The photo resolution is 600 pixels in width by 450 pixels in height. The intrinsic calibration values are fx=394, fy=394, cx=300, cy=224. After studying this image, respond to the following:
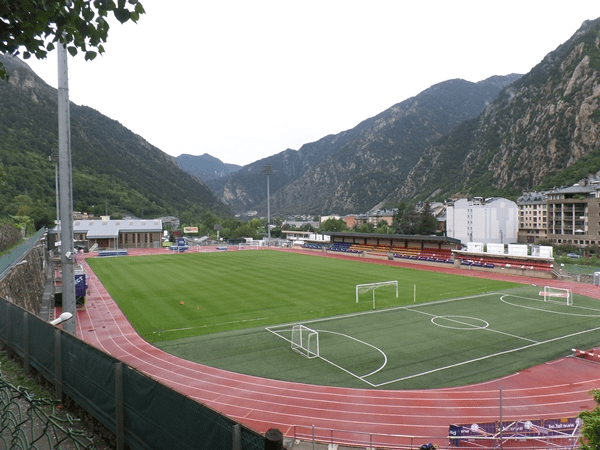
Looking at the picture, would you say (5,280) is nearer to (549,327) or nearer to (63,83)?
(63,83)

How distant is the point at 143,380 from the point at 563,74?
18343cm

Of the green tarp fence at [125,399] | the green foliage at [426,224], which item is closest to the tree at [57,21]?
the green tarp fence at [125,399]

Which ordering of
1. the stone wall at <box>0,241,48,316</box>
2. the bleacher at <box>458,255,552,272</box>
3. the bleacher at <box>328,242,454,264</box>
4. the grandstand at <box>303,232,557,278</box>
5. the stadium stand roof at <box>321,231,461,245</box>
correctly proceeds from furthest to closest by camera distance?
the stadium stand roof at <box>321,231,461,245</box> < the bleacher at <box>328,242,454,264</box> < the grandstand at <box>303,232,557,278</box> < the bleacher at <box>458,255,552,272</box> < the stone wall at <box>0,241,48,316</box>

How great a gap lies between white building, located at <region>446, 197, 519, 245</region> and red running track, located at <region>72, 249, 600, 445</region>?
90311 millimetres

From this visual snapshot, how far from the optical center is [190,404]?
5.35 meters

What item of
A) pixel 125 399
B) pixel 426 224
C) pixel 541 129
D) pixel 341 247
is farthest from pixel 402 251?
pixel 541 129

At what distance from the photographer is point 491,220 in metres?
102

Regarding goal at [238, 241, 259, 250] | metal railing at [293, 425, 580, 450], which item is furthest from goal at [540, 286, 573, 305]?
Result: goal at [238, 241, 259, 250]

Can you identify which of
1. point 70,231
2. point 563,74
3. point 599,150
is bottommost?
point 70,231

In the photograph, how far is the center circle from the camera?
25.2m

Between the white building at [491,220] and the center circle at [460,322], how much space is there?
81.9 meters

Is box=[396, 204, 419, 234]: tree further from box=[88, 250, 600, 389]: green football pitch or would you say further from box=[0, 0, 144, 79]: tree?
box=[0, 0, 144, 79]: tree

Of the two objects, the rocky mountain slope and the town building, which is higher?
the rocky mountain slope

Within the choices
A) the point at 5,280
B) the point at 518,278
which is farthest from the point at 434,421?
the point at 518,278
